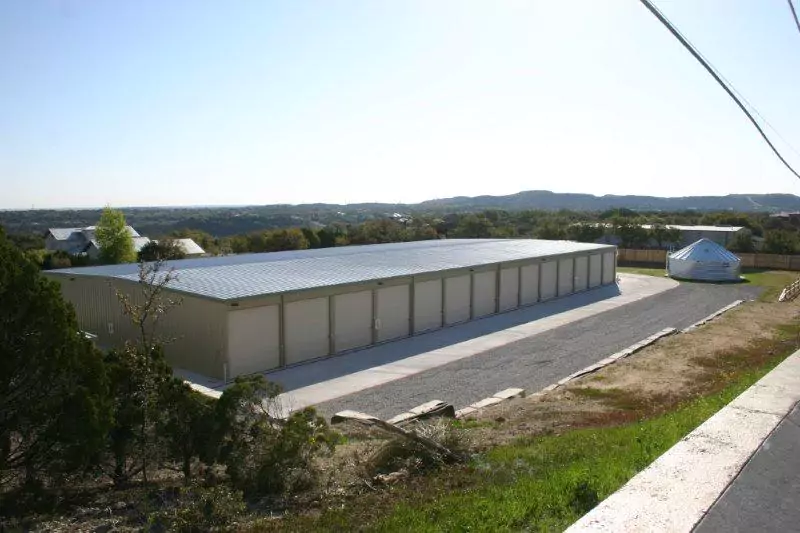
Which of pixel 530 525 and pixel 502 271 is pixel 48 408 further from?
pixel 502 271

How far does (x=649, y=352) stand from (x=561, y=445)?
39.4 feet

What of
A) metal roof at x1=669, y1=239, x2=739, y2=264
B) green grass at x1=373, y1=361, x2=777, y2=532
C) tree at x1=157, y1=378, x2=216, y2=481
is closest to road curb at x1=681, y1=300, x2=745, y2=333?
metal roof at x1=669, y1=239, x2=739, y2=264

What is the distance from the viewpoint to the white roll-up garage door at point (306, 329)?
1912cm

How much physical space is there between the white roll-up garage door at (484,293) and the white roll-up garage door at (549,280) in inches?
190

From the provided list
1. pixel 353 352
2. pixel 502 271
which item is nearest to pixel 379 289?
pixel 353 352

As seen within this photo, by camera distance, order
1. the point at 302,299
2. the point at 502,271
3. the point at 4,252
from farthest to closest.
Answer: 1. the point at 502,271
2. the point at 302,299
3. the point at 4,252

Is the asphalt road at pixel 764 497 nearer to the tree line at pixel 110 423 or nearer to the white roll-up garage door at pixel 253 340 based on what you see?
the tree line at pixel 110 423

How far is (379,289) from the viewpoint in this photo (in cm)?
2231

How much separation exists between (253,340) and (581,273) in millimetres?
24251

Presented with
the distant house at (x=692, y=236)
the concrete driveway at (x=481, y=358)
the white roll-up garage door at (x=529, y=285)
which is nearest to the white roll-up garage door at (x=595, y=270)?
the concrete driveway at (x=481, y=358)

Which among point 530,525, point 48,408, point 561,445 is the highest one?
point 48,408

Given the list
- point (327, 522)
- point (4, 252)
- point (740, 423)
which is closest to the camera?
point (327, 522)

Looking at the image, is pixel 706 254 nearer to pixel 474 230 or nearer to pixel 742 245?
pixel 742 245

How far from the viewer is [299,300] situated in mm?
19406
